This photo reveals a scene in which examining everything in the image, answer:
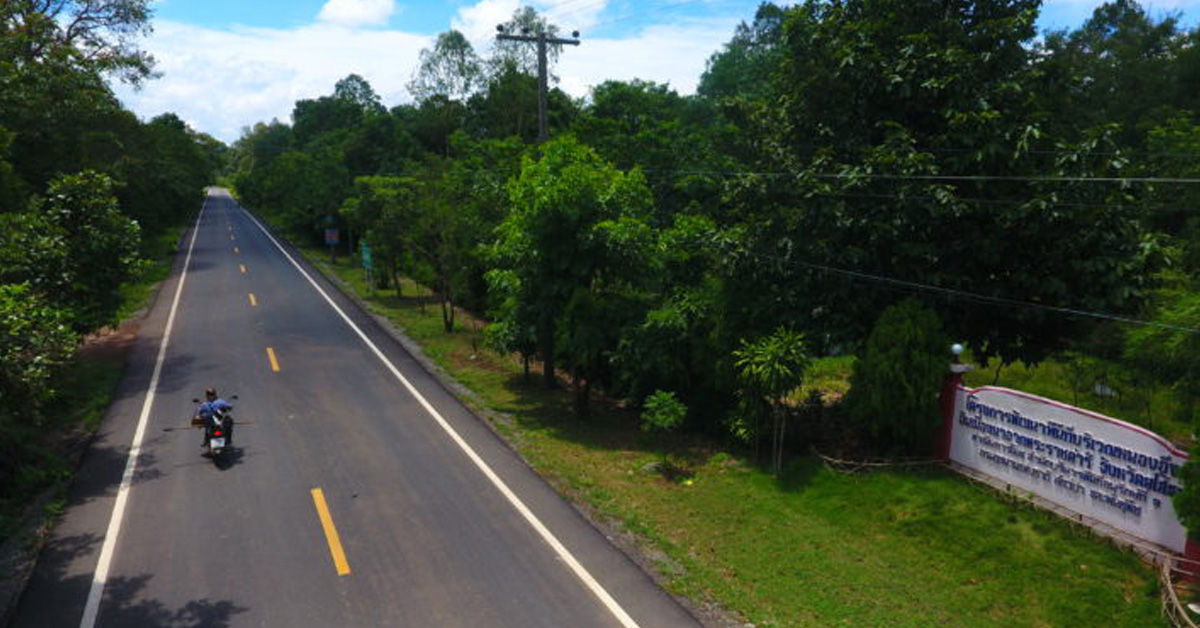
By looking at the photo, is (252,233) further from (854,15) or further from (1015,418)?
(1015,418)

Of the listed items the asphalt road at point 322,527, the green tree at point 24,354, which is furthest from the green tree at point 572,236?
the green tree at point 24,354

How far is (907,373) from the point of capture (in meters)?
12.7

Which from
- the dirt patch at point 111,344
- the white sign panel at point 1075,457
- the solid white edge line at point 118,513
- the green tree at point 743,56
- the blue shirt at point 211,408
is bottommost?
the solid white edge line at point 118,513

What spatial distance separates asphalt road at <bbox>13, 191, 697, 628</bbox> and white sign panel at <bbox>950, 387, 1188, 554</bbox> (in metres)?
6.46

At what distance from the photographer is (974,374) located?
22.6 m

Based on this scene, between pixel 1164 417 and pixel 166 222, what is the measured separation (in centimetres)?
7258

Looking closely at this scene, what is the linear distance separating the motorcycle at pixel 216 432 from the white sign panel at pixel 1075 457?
14259 millimetres

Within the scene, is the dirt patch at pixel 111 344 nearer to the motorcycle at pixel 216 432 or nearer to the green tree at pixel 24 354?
the motorcycle at pixel 216 432

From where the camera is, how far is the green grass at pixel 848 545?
30.5 ft

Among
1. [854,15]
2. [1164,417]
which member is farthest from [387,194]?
[1164,417]

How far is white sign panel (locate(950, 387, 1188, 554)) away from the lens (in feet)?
31.3

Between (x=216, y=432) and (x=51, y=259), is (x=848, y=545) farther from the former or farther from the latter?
(x=51, y=259)

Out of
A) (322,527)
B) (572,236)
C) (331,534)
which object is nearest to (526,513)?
(331,534)

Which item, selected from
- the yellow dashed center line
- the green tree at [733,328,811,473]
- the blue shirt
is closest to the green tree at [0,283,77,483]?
the blue shirt
